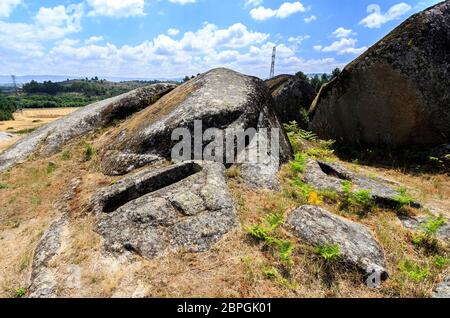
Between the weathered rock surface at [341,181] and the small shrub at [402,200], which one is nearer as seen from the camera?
the small shrub at [402,200]

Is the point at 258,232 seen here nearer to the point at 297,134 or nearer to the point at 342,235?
the point at 342,235

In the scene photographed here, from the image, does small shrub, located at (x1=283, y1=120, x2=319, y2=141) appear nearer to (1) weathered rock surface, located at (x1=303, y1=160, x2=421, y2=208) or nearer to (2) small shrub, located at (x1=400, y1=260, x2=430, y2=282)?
(1) weathered rock surface, located at (x1=303, y1=160, x2=421, y2=208)

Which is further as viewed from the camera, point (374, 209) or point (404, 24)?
point (404, 24)

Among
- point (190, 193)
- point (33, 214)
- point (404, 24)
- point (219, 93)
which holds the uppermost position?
point (404, 24)

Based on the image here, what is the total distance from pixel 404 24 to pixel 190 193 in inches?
513

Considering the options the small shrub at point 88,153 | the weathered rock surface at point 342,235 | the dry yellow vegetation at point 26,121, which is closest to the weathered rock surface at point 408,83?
the weathered rock surface at point 342,235

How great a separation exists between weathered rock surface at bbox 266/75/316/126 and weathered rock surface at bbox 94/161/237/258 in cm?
1278

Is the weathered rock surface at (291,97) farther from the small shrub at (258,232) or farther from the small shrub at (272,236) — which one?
the small shrub at (258,232)

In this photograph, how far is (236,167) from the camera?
33.7 ft

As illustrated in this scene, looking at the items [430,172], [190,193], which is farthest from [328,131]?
[190,193]

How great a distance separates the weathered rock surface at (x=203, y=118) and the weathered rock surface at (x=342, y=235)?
2093mm

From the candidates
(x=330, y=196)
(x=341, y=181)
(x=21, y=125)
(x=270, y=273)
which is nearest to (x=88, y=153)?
(x=330, y=196)

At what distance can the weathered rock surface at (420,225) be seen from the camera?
7789 mm

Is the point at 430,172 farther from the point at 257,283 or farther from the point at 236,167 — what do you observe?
the point at 257,283
